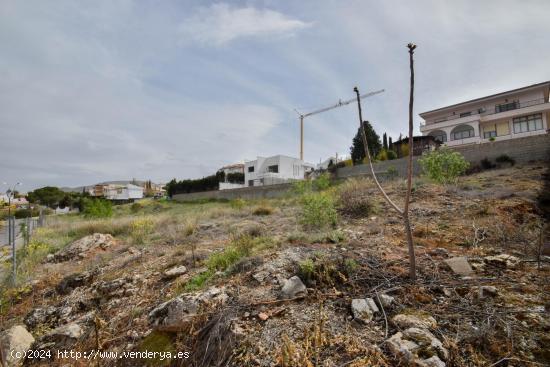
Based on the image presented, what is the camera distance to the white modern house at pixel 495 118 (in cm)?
2184

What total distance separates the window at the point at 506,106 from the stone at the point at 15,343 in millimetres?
32121

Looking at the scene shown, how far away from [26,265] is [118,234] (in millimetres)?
3206

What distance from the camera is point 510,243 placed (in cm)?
416

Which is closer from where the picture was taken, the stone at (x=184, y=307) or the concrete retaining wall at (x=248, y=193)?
the stone at (x=184, y=307)

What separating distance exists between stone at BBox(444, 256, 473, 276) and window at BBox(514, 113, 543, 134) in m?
27.2

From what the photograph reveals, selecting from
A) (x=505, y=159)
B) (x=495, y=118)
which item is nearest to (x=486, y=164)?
(x=505, y=159)

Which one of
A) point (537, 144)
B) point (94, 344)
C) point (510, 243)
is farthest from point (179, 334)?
point (537, 144)

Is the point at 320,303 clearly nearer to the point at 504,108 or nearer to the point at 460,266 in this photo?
the point at 460,266

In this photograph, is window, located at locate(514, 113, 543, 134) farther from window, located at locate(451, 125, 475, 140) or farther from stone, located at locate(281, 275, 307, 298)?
stone, located at locate(281, 275, 307, 298)

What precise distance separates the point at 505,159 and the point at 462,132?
42.4 ft

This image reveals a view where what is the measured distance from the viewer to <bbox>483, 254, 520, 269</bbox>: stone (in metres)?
3.31

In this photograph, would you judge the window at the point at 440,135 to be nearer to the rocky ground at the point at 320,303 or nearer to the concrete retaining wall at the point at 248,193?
the concrete retaining wall at the point at 248,193

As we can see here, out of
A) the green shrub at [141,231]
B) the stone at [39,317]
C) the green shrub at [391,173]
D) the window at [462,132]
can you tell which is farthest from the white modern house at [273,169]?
the stone at [39,317]

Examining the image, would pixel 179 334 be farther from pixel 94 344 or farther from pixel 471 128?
pixel 471 128
